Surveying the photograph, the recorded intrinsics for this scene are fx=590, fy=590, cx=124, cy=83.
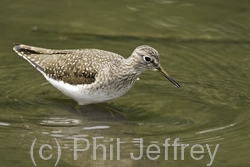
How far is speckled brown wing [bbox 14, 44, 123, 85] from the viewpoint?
11945mm

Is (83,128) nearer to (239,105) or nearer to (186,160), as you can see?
(186,160)

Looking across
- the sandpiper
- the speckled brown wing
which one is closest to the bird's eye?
the sandpiper

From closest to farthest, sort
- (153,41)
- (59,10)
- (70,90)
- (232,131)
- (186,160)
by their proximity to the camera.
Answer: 1. (186,160)
2. (232,131)
3. (70,90)
4. (153,41)
5. (59,10)

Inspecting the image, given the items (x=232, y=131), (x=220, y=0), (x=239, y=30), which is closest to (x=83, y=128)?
(x=232, y=131)

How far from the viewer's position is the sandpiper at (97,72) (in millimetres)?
11773

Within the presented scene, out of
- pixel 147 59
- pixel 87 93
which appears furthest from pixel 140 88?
pixel 87 93

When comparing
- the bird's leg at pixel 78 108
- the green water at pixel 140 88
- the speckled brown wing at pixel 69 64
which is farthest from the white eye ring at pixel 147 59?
the bird's leg at pixel 78 108

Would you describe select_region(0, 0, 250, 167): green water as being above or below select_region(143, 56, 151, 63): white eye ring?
below

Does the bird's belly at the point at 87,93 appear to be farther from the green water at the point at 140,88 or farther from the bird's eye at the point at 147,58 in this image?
the bird's eye at the point at 147,58

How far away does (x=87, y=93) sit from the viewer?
38.6ft

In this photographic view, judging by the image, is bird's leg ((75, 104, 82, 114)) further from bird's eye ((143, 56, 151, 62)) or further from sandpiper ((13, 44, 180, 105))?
bird's eye ((143, 56, 151, 62))

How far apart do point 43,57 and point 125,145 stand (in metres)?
3.20

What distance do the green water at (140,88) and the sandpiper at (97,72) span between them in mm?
525

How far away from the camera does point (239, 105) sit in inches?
478
